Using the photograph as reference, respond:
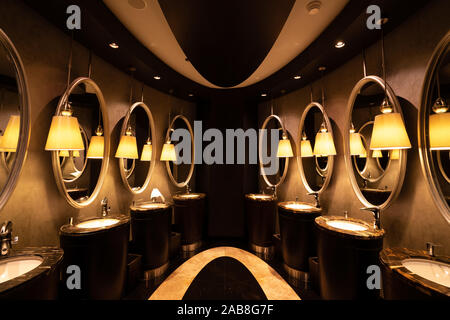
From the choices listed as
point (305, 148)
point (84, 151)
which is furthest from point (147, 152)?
point (305, 148)

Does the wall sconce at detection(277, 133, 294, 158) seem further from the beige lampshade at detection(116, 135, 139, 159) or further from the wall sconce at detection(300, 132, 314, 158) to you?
the beige lampshade at detection(116, 135, 139, 159)

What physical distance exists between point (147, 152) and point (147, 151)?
2cm

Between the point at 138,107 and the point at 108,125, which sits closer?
the point at 108,125

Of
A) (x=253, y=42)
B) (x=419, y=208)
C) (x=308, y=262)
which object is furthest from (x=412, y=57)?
(x=308, y=262)

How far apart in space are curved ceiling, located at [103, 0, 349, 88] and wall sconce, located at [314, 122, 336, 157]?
112 cm

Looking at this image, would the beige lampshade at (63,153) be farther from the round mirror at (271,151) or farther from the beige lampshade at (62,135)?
the round mirror at (271,151)

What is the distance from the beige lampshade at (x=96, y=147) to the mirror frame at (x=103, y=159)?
36 mm

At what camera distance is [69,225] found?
1775 millimetres

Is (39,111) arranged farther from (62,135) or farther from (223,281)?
(223,281)

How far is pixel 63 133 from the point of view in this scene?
167 centimetres

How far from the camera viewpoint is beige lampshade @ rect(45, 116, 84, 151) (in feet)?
5.39

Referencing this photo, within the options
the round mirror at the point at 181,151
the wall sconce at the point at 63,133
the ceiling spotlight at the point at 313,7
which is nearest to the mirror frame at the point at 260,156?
the round mirror at the point at 181,151
